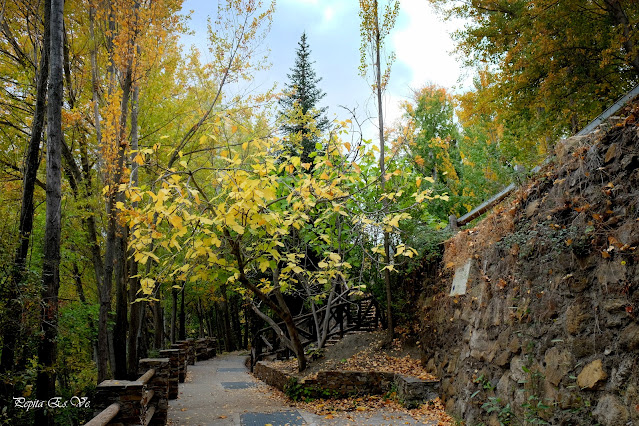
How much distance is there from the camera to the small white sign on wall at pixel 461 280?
675 centimetres

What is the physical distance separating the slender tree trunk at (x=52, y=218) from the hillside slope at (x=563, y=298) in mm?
5650

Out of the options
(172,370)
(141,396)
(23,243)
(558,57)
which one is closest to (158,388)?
(141,396)

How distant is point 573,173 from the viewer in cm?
464

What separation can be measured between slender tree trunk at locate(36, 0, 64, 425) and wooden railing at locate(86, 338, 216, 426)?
1233mm

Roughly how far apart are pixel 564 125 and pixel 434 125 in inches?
368

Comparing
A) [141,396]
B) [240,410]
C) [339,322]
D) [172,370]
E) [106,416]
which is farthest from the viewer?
[339,322]

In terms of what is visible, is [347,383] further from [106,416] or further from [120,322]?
[106,416]

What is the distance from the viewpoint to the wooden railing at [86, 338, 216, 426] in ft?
14.4

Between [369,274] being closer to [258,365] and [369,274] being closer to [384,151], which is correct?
[384,151]

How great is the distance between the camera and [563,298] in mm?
4332

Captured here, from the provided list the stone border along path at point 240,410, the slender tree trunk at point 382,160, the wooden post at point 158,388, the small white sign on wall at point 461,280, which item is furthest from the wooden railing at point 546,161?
the wooden post at point 158,388

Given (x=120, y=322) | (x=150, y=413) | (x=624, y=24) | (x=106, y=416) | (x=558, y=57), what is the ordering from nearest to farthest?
(x=106, y=416)
(x=150, y=413)
(x=624, y=24)
(x=120, y=322)
(x=558, y=57)

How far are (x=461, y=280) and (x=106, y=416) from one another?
5252mm

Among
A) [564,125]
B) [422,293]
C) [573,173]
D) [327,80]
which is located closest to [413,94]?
[327,80]
